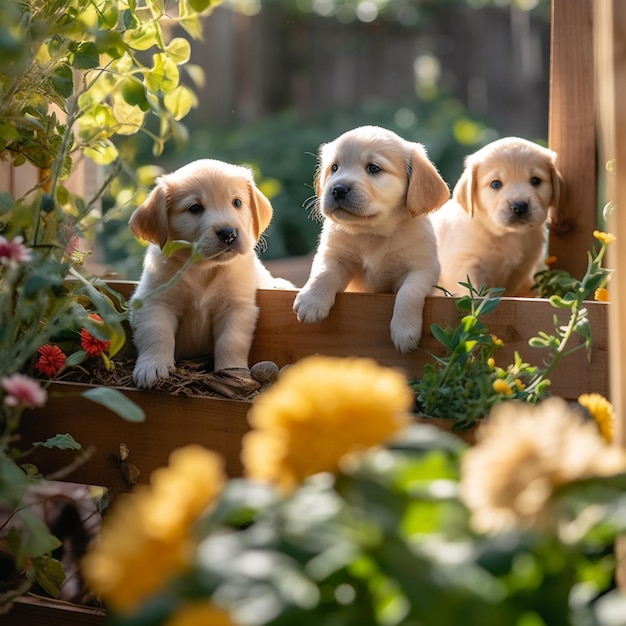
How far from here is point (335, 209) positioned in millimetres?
2734

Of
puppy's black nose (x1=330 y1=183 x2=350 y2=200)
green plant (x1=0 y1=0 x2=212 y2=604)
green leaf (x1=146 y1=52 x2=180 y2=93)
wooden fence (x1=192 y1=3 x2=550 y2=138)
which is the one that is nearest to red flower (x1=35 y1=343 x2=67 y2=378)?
green plant (x1=0 y1=0 x2=212 y2=604)

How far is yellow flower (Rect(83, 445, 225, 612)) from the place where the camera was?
3.15ft

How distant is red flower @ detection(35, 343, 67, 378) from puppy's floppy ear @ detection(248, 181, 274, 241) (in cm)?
75

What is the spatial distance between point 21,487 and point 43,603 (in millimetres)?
914

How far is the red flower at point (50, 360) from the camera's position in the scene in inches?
95.6

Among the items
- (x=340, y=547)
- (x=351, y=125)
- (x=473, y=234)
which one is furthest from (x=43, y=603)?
(x=351, y=125)

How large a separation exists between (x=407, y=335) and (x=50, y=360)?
95 centimetres

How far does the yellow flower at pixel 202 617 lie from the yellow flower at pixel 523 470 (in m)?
0.32

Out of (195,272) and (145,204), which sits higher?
(145,204)

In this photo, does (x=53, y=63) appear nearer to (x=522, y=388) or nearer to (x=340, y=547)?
(x=522, y=388)

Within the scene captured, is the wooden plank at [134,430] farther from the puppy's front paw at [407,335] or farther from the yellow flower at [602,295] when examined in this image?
the yellow flower at [602,295]

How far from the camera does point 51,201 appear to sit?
180cm

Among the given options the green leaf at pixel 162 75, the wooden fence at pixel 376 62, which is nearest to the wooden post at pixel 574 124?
the green leaf at pixel 162 75

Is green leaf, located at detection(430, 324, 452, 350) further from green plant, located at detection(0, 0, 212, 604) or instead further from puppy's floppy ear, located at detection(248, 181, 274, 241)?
puppy's floppy ear, located at detection(248, 181, 274, 241)
